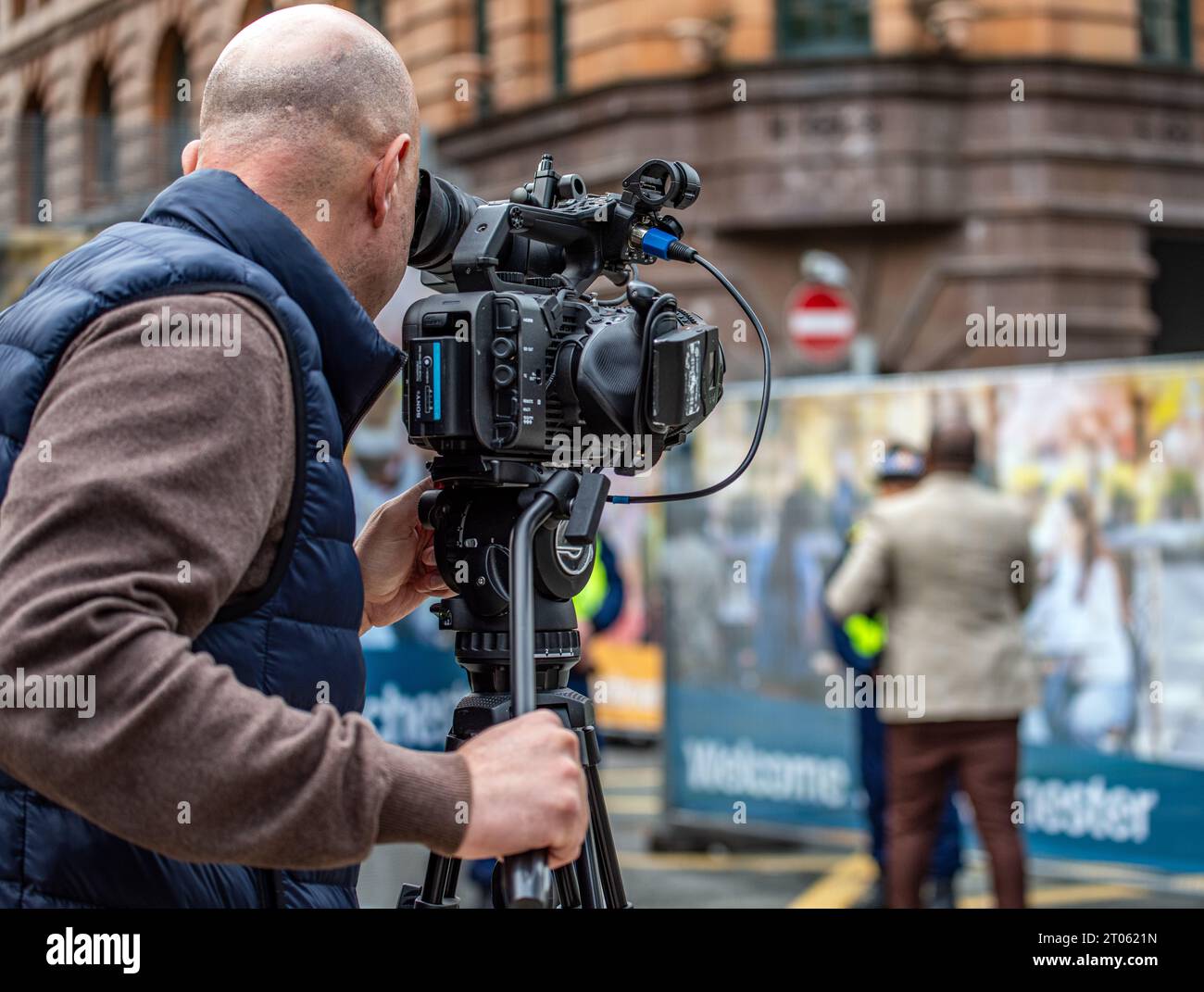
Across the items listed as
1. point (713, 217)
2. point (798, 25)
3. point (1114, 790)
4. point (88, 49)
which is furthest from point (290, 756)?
point (798, 25)

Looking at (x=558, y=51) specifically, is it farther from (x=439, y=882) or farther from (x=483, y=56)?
(x=439, y=882)

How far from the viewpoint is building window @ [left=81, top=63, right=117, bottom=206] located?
5562 mm

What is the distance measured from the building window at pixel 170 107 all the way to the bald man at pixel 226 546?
12.9 feet

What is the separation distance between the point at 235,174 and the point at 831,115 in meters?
12.8

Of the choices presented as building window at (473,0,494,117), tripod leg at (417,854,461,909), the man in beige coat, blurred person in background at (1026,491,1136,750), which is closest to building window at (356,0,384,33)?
building window at (473,0,494,117)

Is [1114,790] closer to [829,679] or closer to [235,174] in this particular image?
[829,679]

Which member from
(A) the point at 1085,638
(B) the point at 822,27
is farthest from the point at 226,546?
(B) the point at 822,27

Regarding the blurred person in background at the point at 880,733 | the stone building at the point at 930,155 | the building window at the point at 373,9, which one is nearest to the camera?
the blurred person in background at the point at 880,733

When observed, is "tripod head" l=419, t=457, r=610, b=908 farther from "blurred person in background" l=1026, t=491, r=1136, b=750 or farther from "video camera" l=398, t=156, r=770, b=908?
"blurred person in background" l=1026, t=491, r=1136, b=750

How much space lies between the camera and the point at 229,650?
1654 mm

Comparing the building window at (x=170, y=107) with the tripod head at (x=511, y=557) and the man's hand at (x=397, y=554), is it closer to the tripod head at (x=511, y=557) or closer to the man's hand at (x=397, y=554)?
the man's hand at (x=397, y=554)

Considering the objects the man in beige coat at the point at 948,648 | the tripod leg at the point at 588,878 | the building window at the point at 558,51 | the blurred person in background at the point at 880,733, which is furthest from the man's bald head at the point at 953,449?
the building window at the point at 558,51

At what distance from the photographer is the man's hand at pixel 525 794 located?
5.31ft

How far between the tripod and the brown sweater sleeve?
434 millimetres
